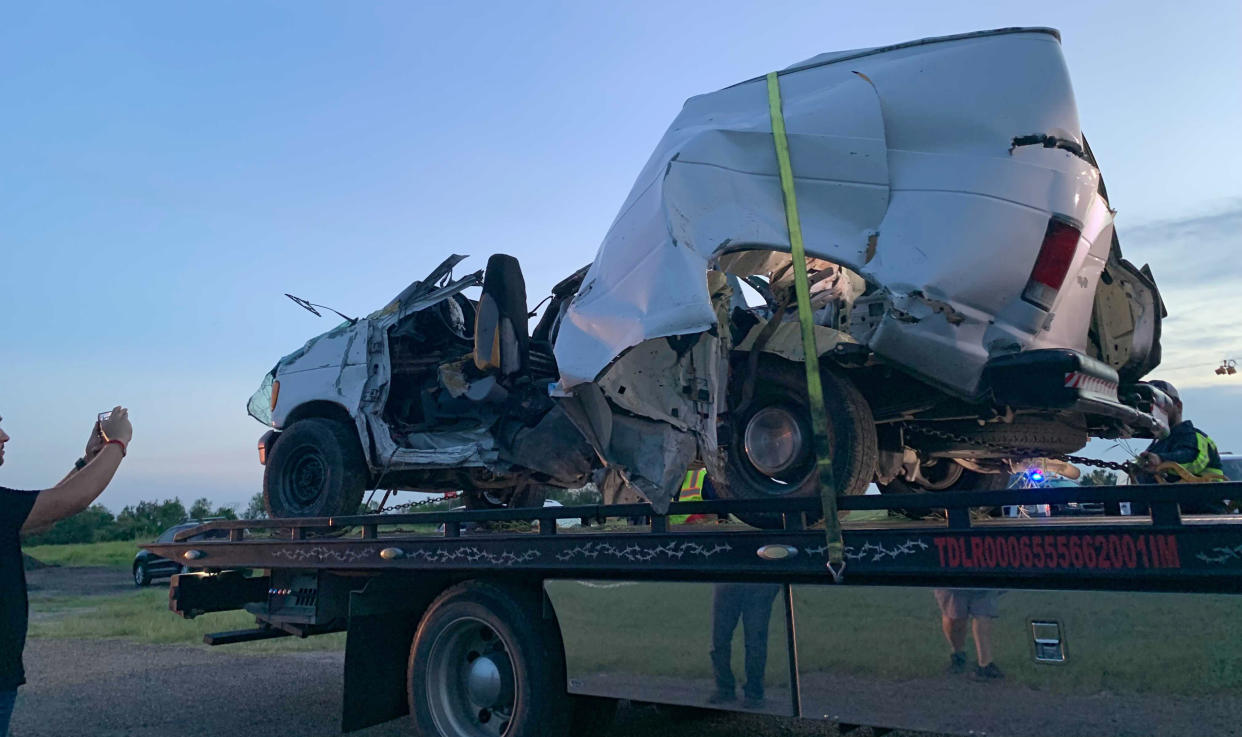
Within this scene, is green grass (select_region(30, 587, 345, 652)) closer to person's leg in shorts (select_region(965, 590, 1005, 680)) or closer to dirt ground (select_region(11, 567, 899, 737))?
dirt ground (select_region(11, 567, 899, 737))

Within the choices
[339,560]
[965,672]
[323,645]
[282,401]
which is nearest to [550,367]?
[339,560]

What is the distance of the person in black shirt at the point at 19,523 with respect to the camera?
2.90 m

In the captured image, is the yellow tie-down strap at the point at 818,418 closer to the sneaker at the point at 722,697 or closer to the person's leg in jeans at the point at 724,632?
the person's leg in jeans at the point at 724,632

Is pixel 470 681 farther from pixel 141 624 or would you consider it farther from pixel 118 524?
pixel 118 524

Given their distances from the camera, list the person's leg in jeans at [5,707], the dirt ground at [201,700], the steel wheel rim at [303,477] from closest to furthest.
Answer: the person's leg in jeans at [5,707] < the dirt ground at [201,700] < the steel wheel rim at [303,477]

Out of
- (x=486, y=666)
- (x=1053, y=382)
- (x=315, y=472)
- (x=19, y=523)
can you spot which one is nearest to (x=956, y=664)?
(x=1053, y=382)

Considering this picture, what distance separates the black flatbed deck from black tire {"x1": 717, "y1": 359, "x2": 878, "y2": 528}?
447mm

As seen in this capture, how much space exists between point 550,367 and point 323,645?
18.0 feet

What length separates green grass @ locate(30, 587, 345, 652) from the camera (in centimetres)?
958

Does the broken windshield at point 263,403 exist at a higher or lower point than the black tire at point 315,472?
higher

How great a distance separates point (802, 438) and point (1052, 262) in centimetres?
135

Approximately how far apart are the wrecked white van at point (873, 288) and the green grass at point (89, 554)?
21.3 metres

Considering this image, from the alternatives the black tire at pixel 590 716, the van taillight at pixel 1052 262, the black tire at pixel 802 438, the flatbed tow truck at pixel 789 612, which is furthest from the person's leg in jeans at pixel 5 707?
the van taillight at pixel 1052 262

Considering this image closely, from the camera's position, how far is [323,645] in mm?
9461
